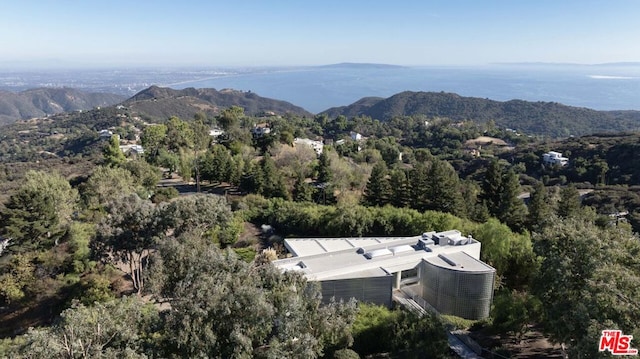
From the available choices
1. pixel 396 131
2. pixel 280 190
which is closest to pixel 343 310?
pixel 280 190

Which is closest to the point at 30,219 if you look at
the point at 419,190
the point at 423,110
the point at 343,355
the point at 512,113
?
the point at 343,355

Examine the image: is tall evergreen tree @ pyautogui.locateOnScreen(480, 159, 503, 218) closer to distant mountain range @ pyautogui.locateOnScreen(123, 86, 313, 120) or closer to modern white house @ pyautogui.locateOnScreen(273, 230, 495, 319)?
modern white house @ pyautogui.locateOnScreen(273, 230, 495, 319)

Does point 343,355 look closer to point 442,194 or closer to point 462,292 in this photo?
point 462,292

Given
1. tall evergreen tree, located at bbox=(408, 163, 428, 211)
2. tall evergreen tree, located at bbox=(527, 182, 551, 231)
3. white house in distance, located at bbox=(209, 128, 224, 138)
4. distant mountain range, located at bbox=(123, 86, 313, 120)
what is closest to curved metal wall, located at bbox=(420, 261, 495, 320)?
tall evergreen tree, located at bbox=(527, 182, 551, 231)

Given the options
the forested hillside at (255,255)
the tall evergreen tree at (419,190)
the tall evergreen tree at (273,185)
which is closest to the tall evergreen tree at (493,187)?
the forested hillside at (255,255)

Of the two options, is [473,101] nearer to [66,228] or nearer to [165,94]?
[165,94]

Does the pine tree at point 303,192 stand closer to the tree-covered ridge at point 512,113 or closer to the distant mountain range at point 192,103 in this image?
the distant mountain range at point 192,103

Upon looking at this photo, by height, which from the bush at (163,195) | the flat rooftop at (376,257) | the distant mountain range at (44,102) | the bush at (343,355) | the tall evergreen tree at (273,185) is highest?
the bush at (343,355)

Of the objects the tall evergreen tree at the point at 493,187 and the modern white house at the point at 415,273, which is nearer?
the modern white house at the point at 415,273
